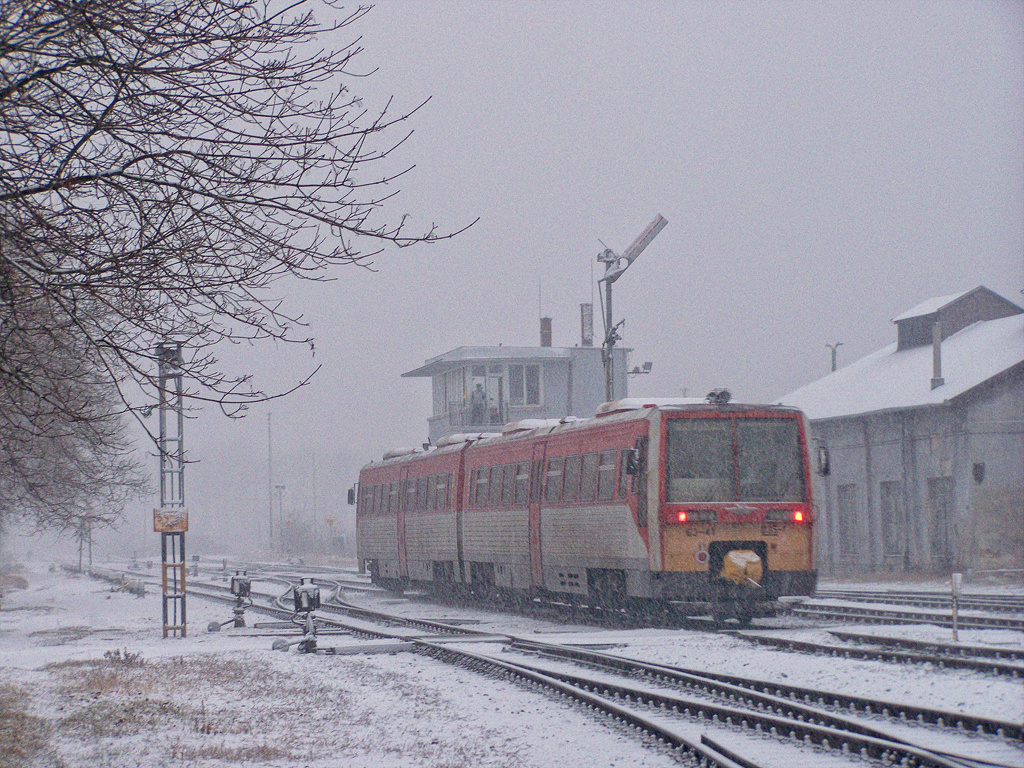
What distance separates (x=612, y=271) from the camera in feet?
107

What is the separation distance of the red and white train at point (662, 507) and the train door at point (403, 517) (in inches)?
247

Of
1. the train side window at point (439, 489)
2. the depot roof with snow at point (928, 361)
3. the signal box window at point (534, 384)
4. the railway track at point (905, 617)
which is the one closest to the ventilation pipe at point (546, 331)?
the signal box window at point (534, 384)

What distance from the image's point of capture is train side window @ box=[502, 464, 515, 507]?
2281 centimetres

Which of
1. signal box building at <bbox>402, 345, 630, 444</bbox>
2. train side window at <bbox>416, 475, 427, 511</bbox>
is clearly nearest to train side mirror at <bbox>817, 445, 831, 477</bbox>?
train side window at <bbox>416, 475, 427, 511</bbox>

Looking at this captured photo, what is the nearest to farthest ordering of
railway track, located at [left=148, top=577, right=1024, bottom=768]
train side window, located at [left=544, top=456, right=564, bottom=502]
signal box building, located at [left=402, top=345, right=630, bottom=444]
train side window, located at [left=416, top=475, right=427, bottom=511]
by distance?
railway track, located at [left=148, top=577, right=1024, bottom=768] → train side window, located at [left=544, top=456, right=564, bottom=502] → train side window, located at [left=416, top=475, right=427, bottom=511] → signal box building, located at [left=402, top=345, right=630, bottom=444]

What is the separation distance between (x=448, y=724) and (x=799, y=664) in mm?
4295

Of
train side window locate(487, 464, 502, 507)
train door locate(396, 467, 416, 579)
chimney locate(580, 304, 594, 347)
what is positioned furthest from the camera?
chimney locate(580, 304, 594, 347)

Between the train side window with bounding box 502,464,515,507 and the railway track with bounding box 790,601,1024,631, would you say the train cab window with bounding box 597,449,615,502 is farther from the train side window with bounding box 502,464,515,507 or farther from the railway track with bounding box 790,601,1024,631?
the train side window with bounding box 502,464,515,507

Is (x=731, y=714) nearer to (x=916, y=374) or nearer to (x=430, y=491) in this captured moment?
(x=430, y=491)

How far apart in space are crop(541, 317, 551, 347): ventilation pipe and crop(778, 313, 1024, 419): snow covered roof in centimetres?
1864

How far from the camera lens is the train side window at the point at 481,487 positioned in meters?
24.2

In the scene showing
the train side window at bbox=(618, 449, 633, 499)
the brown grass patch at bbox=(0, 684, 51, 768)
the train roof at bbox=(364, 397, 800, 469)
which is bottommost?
the brown grass patch at bbox=(0, 684, 51, 768)

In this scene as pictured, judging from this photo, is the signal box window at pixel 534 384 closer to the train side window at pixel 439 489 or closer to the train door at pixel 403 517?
the train door at pixel 403 517

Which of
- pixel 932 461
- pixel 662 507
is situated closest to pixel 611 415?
pixel 662 507
